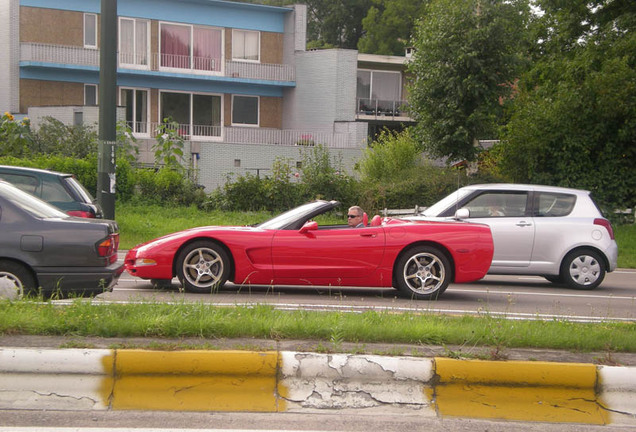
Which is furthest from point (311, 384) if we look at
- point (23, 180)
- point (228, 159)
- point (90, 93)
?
point (90, 93)

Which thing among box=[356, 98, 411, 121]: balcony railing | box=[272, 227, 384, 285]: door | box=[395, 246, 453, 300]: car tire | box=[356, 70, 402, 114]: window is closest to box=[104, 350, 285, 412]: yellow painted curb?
box=[272, 227, 384, 285]: door

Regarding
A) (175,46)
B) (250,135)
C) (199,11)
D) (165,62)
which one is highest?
(199,11)

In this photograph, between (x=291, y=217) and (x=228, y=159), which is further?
(x=228, y=159)

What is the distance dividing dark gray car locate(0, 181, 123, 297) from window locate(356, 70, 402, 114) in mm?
35658

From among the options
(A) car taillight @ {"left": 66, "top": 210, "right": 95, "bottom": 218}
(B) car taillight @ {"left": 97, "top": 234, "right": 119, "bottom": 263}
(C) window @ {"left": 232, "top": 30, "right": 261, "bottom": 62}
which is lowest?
(B) car taillight @ {"left": 97, "top": 234, "right": 119, "bottom": 263}

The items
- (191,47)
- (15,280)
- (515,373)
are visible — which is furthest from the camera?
(191,47)

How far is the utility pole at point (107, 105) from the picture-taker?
13.3 m

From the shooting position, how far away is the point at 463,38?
24.2 meters

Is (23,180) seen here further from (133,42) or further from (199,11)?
(199,11)

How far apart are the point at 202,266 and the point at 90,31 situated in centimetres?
2763

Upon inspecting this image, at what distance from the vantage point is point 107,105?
1355 centimetres

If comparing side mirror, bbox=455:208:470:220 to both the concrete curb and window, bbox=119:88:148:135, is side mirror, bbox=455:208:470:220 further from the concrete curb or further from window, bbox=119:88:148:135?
window, bbox=119:88:148:135

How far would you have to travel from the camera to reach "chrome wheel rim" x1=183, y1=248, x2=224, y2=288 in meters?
9.64

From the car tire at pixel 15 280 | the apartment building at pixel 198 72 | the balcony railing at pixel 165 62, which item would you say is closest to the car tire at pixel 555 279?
the car tire at pixel 15 280
